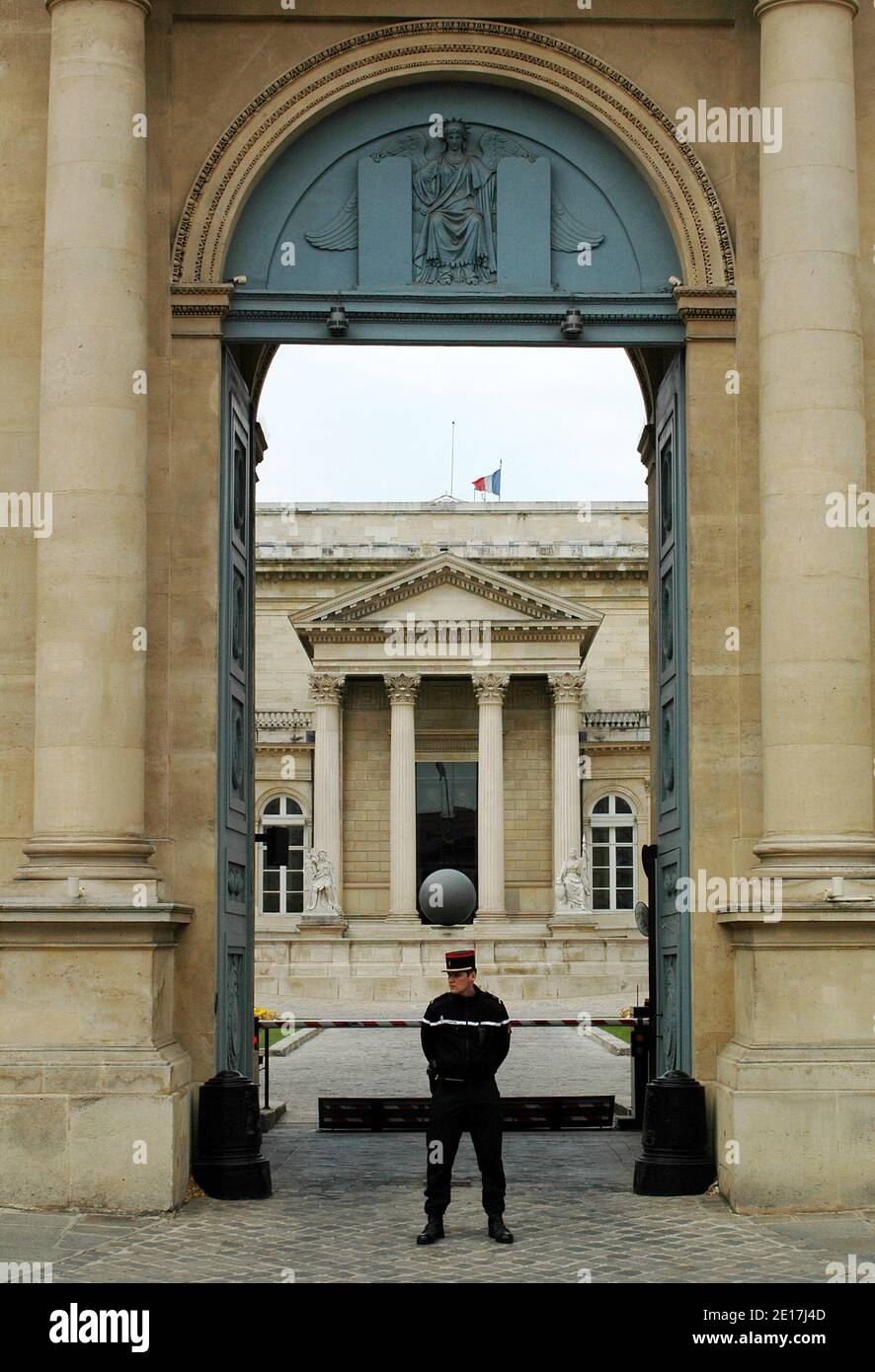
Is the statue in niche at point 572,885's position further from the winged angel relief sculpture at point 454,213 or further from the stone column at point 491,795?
the winged angel relief sculpture at point 454,213

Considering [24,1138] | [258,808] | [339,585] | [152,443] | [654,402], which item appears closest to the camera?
[24,1138]

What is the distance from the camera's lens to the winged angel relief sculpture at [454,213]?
49.3 feet

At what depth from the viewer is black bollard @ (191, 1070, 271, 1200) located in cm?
1338

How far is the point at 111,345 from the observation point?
13641 millimetres

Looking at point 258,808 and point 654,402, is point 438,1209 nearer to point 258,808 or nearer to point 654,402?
point 654,402

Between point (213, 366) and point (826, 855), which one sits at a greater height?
point (213, 366)

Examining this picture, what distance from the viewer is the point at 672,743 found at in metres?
15.1

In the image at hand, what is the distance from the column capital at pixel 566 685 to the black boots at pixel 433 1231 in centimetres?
4608

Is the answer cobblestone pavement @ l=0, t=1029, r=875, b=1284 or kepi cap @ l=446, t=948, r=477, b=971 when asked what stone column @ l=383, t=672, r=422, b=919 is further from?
kepi cap @ l=446, t=948, r=477, b=971

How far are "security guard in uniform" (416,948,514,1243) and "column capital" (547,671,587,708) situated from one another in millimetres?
45813

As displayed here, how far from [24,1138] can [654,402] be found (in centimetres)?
866
